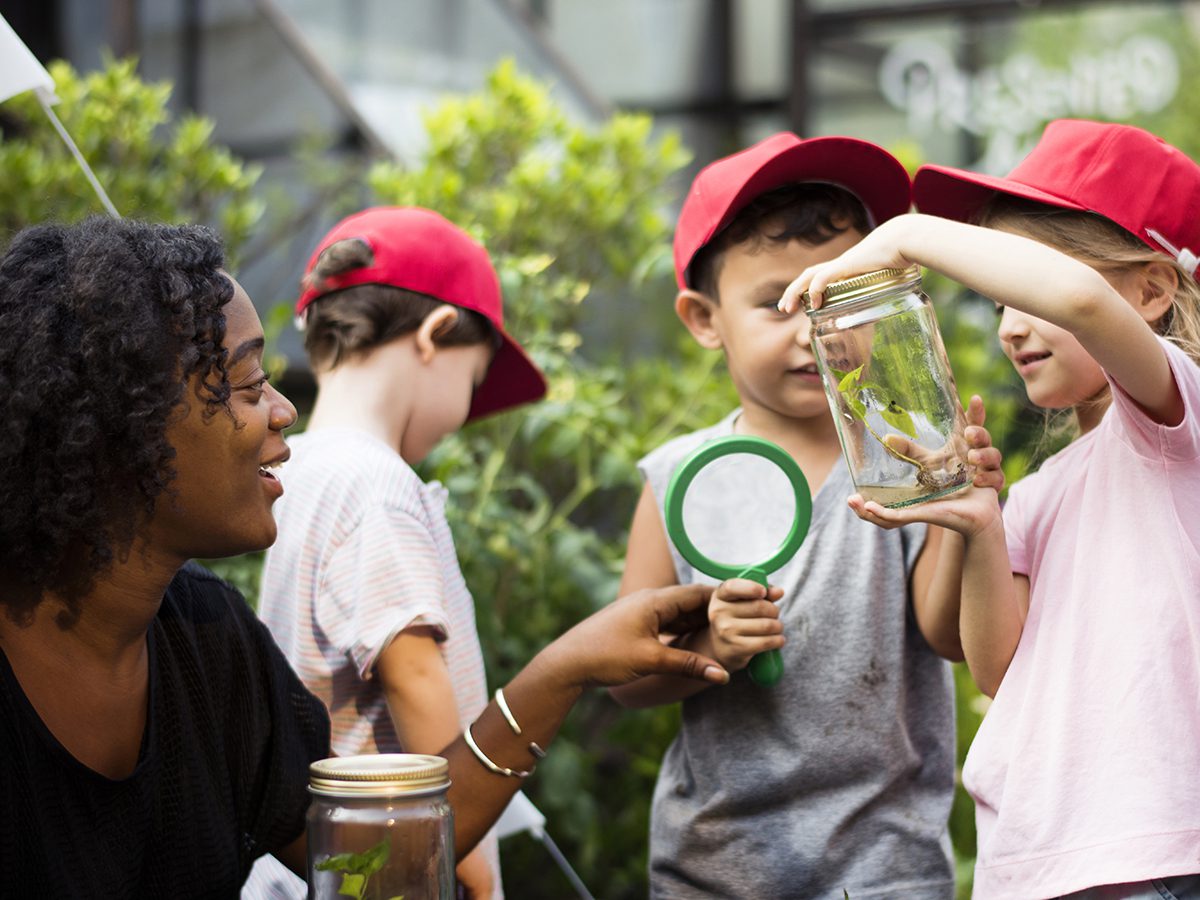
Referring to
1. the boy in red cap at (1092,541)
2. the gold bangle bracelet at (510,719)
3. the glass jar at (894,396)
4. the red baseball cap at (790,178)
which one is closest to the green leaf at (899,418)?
the glass jar at (894,396)

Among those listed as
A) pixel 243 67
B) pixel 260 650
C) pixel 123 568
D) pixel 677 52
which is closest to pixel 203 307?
pixel 123 568

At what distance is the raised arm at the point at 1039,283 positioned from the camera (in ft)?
4.99

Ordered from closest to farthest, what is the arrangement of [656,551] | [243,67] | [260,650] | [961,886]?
[260,650], [656,551], [961,886], [243,67]

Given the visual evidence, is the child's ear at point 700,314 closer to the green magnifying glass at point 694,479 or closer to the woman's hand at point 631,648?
the green magnifying glass at point 694,479

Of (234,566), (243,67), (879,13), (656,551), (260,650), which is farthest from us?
(879,13)

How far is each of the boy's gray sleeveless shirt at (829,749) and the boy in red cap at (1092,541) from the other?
0.30m

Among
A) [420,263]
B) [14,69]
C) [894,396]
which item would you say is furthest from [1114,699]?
[14,69]

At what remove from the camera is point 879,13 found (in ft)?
22.6

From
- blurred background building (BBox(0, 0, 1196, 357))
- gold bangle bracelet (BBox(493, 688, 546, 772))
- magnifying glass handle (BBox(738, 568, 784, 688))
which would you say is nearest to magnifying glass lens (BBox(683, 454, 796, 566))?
magnifying glass handle (BBox(738, 568, 784, 688))

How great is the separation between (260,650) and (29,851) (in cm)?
43

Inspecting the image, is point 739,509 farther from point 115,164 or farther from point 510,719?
point 115,164

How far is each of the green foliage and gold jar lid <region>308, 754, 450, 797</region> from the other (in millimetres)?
2750

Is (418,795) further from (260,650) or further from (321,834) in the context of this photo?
(260,650)

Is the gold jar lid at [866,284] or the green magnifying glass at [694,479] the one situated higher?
the gold jar lid at [866,284]
